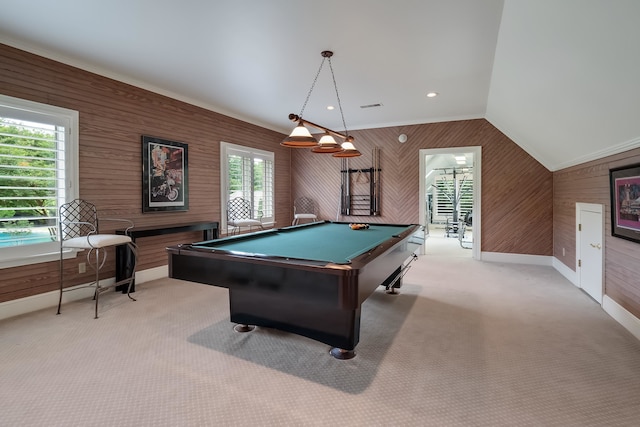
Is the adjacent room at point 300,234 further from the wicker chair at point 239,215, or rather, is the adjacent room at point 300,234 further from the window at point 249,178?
the wicker chair at point 239,215

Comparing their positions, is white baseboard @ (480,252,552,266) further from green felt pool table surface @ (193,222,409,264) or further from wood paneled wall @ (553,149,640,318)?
green felt pool table surface @ (193,222,409,264)

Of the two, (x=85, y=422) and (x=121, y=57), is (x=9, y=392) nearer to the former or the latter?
(x=85, y=422)

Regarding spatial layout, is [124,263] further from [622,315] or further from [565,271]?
[565,271]

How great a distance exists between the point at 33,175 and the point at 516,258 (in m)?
6.93

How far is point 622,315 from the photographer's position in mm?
2910

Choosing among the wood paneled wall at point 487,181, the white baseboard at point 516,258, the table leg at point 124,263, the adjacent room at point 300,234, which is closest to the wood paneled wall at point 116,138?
the adjacent room at point 300,234

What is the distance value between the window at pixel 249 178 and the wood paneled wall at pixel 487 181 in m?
1.39

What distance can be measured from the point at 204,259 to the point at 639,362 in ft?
10.4

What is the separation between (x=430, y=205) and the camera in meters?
11.8

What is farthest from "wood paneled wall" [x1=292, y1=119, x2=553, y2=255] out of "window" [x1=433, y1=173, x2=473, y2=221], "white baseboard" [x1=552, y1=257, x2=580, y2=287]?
"window" [x1=433, y1=173, x2=473, y2=221]

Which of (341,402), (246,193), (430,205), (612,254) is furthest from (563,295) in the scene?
(430,205)

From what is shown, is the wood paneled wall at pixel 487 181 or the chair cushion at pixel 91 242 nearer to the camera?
the chair cushion at pixel 91 242

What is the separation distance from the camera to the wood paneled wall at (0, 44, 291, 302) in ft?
10.4

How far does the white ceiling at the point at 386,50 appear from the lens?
2275 millimetres
